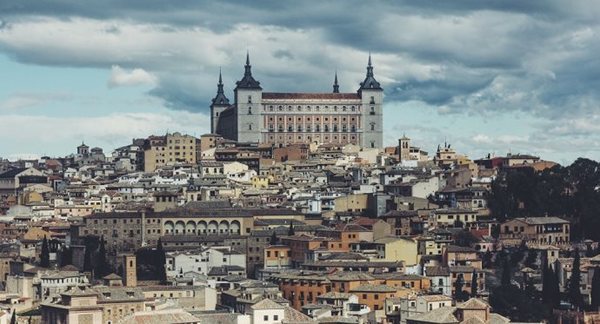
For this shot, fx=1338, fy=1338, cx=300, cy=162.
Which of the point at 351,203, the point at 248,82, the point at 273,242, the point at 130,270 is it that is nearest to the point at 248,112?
the point at 248,82

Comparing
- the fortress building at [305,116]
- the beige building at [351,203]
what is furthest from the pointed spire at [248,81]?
the beige building at [351,203]

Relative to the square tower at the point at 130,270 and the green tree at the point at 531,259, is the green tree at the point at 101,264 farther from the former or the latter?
the green tree at the point at 531,259

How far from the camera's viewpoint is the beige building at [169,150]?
130m

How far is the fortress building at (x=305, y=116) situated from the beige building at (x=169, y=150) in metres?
9.11

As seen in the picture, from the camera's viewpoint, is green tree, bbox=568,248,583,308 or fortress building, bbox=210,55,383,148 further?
fortress building, bbox=210,55,383,148

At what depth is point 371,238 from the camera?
78.9 metres

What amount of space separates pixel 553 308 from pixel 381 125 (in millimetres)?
76126

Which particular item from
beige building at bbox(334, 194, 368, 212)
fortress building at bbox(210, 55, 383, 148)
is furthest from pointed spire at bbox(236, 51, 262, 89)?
beige building at bbox(334, 194, 368, 212)

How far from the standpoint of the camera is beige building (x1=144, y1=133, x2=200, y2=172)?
130 m

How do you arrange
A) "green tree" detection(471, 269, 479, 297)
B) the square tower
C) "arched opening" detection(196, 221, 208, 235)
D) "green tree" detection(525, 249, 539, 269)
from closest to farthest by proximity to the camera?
"green tree" detection(471, 269, 479, 297) < the square tower < "green tree" detection(525, 249, 539, 269) < "arched opening" detection(196, 221, 208, 235)

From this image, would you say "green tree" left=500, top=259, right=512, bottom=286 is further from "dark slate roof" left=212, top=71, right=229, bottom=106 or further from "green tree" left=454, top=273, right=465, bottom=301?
"dark slate roof" left=212, top=71, right=229, bottom=106

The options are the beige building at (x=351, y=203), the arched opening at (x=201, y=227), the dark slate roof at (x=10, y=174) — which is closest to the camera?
the arched opening at (x=201, y=227)

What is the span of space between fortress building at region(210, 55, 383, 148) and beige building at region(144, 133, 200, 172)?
9108 millimetres

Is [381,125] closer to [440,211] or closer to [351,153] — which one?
[351,153]
